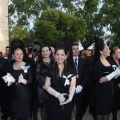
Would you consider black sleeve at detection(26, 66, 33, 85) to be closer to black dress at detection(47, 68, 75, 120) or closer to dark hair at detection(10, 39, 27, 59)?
dark hair at detection(10, 39, 27, 59)

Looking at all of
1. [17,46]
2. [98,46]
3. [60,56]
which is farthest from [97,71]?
[17,46]

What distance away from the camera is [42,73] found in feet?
21.9

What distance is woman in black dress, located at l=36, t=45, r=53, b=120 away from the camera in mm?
6574

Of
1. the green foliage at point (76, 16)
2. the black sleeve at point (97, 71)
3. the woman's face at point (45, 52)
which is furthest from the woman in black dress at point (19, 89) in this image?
the green foliage at point (76, 16)

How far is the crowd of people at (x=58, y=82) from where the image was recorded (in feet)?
16.0

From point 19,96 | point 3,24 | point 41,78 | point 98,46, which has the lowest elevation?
point 19,96

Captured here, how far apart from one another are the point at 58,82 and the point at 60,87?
0.26 feet

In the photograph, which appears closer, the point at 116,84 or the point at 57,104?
the point at 57,104

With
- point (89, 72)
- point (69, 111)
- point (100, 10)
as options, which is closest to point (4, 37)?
point (89, 72)

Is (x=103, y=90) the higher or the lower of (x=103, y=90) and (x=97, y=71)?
the lower

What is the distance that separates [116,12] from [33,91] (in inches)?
1584

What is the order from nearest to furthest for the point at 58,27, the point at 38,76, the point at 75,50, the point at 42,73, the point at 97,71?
the point at 97,71 → the point at 38,76 → the point at 42,73 → the point at 75,50 → the point at 58,27

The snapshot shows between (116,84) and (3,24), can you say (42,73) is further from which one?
(3,24)

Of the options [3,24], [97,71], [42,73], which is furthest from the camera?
[3,24]
